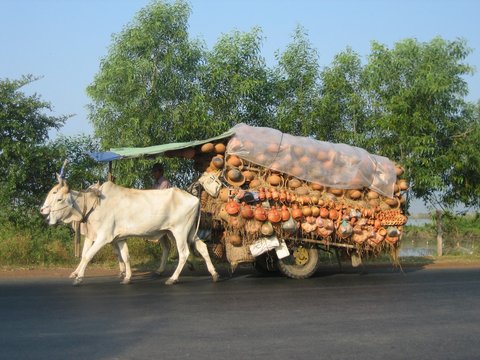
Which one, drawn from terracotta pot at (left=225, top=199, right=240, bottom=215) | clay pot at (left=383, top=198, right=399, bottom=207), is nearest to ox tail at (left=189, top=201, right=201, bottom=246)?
terracotta pot at (left=225, top=199, right=240, bottom=215)

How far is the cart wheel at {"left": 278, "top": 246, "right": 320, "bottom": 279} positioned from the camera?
13609mm

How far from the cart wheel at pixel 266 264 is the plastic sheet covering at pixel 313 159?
1.77 meters

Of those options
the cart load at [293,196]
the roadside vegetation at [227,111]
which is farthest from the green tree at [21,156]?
the cart load at [293,196]

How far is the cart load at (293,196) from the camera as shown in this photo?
1273cm

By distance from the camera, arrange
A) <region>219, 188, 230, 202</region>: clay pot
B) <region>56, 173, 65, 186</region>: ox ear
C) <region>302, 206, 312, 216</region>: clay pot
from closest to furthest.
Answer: <region>56, 173, 65, 186</region>: ox ear
<region>219, 188, 230, 202</region>: clay pot
<region>302, 206, 312, 216</region>: clay pot

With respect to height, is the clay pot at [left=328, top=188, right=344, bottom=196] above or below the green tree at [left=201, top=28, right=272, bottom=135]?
below

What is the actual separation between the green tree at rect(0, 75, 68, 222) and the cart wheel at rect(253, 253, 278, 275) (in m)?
5.92

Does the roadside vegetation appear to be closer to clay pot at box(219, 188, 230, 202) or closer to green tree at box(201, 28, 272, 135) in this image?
green tree at box(201, 28, 272, 135)

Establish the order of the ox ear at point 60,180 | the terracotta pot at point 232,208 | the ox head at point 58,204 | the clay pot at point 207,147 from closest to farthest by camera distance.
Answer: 1. the ox ear at point 60,180
2. the ox head at point 58,204
3. the terracotta pot at point 232,208
4. the clay pot at point 207,147

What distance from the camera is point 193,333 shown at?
793 centimetres

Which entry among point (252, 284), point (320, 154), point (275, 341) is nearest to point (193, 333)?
point (275, 341)

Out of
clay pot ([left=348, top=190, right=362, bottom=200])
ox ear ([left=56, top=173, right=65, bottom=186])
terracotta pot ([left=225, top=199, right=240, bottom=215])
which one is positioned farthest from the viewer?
clay pot ([left=348, top=190, right=362, bottom=200])

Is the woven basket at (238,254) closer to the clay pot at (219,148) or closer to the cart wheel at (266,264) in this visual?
the cart wheel at (266,264)

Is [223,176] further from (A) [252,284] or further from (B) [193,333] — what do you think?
(B) [193,333]
